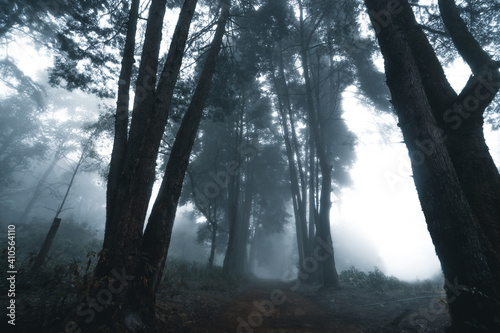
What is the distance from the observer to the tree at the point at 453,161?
2.52 meters

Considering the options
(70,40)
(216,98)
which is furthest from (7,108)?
(216,98)

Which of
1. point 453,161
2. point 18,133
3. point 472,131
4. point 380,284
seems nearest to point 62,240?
point 18,133

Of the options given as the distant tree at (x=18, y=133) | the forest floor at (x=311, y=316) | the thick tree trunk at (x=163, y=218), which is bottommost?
the forest floor at (x=311, y=316)

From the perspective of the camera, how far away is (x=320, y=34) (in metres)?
14.7

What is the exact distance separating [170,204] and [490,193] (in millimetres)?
4989

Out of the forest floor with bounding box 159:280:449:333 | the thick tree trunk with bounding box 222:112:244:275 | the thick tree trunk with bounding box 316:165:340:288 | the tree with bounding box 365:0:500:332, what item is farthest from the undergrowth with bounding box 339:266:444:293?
the tree with bounding box 365:0:500:332

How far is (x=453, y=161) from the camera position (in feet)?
11.6

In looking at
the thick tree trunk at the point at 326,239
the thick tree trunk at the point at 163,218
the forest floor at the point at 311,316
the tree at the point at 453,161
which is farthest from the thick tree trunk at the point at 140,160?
the thick tree trunk at the point at 326,239

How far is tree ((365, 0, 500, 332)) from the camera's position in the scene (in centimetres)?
252

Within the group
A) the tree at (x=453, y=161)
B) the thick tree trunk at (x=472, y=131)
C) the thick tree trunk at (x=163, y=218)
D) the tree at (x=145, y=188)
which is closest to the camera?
the tree at (x=453, y=161)

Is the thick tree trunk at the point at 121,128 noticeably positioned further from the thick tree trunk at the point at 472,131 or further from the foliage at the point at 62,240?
the foliage at the point at 62,240

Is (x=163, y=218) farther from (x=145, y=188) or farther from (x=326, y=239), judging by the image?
(x=326, y=239)

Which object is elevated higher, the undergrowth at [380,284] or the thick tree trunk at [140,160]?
the thick tree trunk at [140,160]

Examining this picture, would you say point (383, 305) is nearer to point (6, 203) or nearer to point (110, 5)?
point (110, 5)
